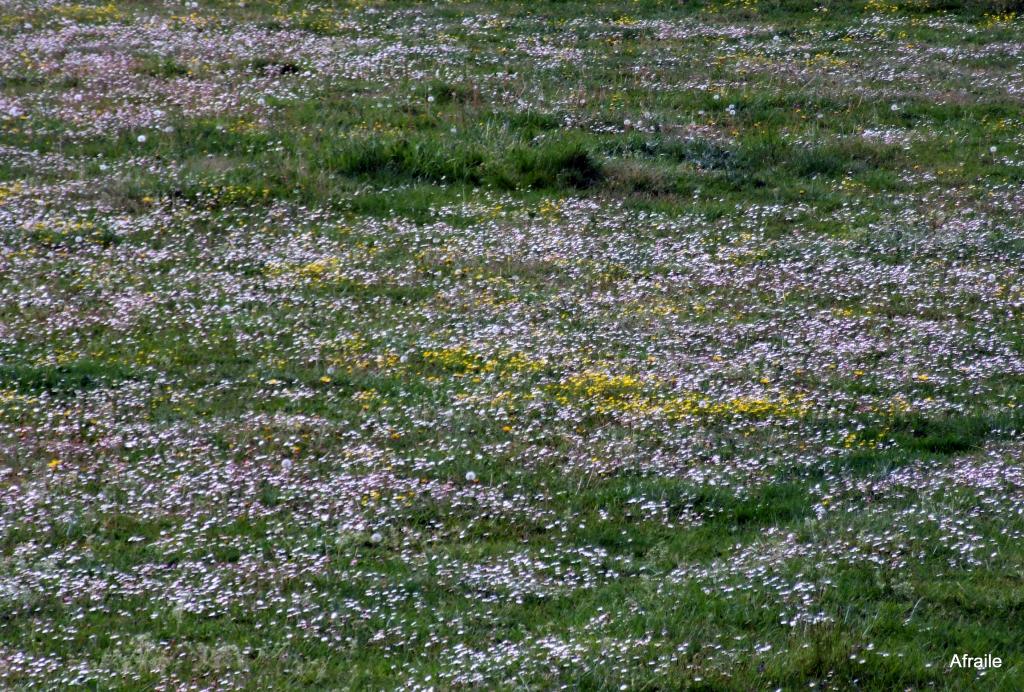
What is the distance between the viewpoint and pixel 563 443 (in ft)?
27.9

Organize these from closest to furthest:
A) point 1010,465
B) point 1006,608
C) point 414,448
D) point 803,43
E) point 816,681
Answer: point 816,681, point 1006,608, point 1010,465, point 414,448, point 803,43

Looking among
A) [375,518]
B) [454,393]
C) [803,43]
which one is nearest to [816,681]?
[375,518]

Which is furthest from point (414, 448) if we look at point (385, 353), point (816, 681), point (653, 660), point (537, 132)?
point (537, 132)

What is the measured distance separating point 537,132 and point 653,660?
11.9 meters

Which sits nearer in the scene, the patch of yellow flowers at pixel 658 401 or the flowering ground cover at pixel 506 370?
the flowering ground cover at pixel 506 370

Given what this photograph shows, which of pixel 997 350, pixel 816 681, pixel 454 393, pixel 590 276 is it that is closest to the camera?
pixel 816 681

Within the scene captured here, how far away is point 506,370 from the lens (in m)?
9.95

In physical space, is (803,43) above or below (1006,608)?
above

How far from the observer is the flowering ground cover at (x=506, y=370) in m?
5.92

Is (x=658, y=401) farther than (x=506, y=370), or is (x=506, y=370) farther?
(x=506, y=370)

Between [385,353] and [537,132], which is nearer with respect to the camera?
[385,353]

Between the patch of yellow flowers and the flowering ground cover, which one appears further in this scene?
the patch of yellow flowers

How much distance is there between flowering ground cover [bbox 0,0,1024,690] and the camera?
5918 millimetres

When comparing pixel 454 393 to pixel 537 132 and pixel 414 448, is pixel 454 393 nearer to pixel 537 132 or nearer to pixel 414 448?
pixel 414 448
